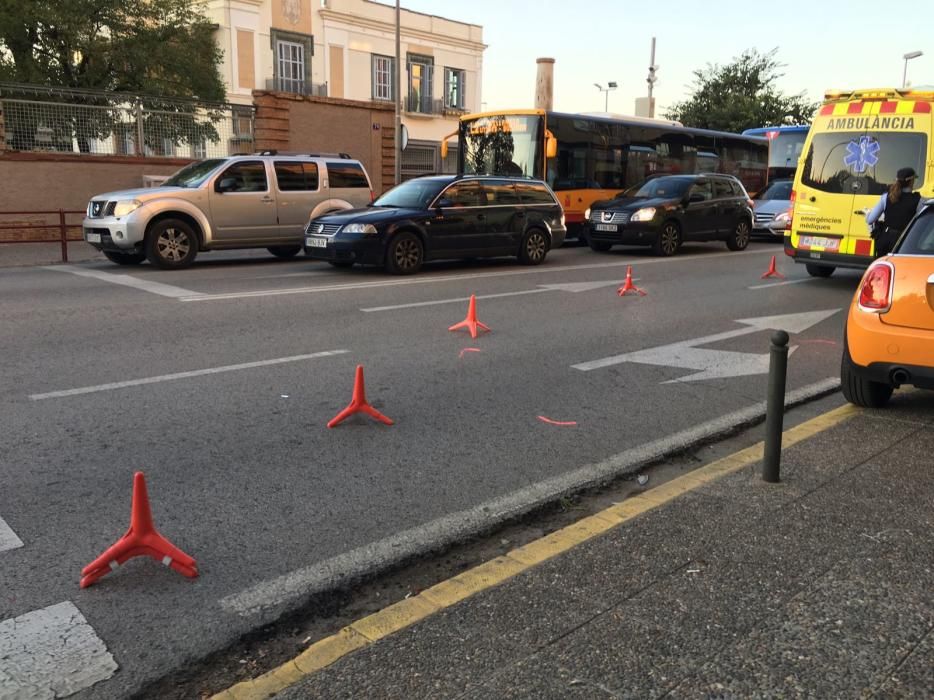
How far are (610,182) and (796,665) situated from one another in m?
18.9

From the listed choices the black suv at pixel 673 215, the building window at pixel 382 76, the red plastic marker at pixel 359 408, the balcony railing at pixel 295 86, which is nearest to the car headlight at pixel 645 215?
the black suv at pixel 673 215

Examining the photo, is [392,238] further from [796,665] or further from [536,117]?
[796,665]

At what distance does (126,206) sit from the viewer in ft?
42.8

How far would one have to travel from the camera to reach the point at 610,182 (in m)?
20.6

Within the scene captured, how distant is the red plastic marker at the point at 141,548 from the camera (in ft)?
10.6

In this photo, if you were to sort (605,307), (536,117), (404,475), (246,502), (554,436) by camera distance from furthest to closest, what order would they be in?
1. (536,117)
2. (605,307)
3. (554,436)
4. (404,475)
5. (246,502)

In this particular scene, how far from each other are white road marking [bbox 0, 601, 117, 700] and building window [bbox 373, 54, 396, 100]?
4337cm

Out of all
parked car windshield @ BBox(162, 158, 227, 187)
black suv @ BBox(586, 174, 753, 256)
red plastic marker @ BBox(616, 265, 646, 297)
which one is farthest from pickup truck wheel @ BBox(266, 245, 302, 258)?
red plastic marker @ BBox(616, 265, 646, 297)

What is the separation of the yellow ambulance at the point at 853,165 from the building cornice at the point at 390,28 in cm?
3401

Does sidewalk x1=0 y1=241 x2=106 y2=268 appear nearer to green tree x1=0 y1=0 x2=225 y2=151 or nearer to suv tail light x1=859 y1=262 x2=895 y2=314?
green tree x1=0 y1=0 x2=225 y2=151

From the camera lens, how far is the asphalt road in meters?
3.14

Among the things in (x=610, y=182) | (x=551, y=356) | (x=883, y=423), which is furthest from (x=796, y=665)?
(x=610, y=182)

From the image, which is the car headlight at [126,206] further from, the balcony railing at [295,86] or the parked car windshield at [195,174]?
the balcony railing at [295,86]

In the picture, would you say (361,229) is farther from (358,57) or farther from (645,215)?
(358,57)
